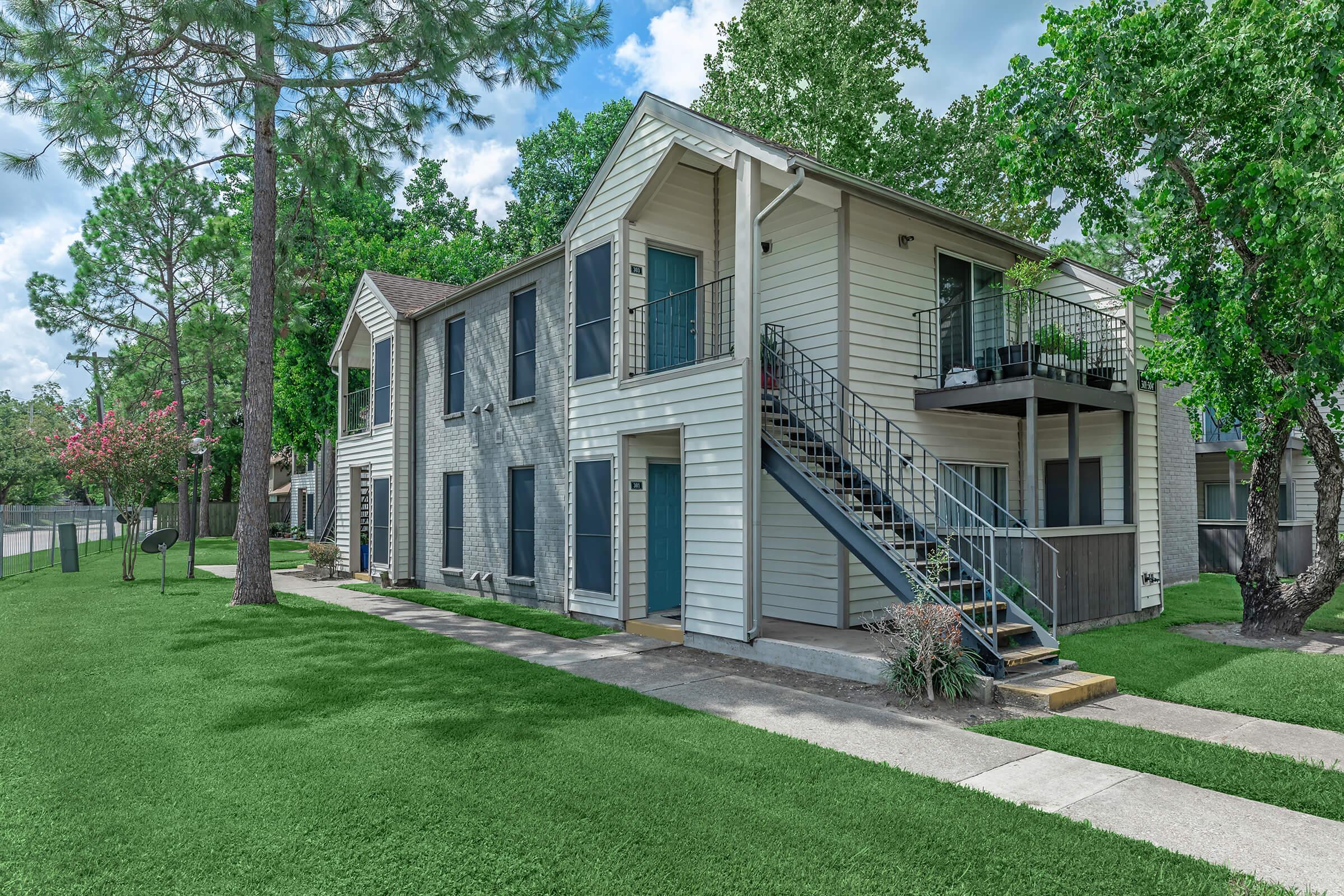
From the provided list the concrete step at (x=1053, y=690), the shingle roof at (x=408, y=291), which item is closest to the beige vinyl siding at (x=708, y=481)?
the concrete step at (x=1053, y=690)

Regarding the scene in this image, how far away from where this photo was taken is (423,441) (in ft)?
52.9

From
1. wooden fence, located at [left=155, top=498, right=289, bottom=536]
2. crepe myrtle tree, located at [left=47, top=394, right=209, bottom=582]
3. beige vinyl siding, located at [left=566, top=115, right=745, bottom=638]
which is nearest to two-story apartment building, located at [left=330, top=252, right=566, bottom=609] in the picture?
beige vinyl siding, located at [left=566, top=115, right=745, bottom=638]

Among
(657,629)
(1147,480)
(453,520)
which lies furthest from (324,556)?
(1147,480)

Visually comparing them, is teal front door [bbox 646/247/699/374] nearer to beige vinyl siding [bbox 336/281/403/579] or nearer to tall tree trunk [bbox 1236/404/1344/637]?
beige vinyl siding [bbox 336/281/403/579]

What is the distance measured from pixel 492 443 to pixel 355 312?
6.74m

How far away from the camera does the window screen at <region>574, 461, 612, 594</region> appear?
35.9 ft

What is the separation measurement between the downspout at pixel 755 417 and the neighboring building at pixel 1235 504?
40.0ft

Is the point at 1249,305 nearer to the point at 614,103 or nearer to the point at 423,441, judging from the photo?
the point at 423,441

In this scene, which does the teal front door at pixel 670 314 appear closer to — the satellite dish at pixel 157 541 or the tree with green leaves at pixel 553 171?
the satellite dish at pixel 157 541

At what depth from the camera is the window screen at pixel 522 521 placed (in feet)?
42.4

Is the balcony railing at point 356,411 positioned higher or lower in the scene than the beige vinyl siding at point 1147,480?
higher

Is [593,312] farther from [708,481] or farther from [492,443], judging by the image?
[492,443]

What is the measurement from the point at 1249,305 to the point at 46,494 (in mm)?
76255

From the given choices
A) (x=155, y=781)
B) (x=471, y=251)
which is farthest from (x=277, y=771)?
(x=471, y=251)
